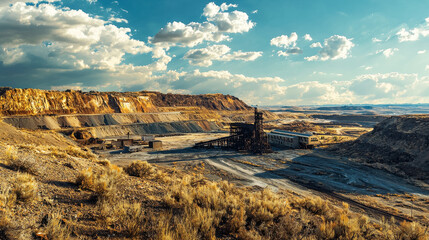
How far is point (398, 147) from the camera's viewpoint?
42.3m

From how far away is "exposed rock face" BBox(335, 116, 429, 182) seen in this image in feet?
113

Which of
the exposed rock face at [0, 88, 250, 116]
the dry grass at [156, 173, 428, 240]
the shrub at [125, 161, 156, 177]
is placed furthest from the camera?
the exposed rock face at [0, 88, 250, 116]

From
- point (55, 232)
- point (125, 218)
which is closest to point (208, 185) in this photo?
point (125, 218)

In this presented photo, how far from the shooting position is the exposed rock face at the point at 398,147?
3438 cm

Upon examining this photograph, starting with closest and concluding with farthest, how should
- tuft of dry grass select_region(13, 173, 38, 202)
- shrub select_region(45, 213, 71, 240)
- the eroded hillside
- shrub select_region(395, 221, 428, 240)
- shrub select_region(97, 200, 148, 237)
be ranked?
shrub select_region(45, 213, 71, 240)
the eroded hillside
shrub select_region(97, 200, 148, 237)
tuft of dry grass select_region(13, 173, 38, 202)
shrub select_region(395, 221, 428, 240)

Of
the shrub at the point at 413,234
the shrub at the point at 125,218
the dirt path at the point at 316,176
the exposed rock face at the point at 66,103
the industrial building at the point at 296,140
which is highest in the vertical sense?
the exposed rock face at the point at 66,103

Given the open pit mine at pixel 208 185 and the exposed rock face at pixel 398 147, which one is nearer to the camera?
the open pit mine at pixel 208 185

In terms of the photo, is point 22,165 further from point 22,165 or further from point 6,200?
point 6,200

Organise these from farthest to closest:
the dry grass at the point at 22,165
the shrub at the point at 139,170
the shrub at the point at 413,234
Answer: the shrub at the point at 139,170 < the dry grass at the point at 22,165 < the shrub at the point at 413,234

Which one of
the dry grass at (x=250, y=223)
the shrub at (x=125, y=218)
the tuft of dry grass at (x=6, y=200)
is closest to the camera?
the tuft of dry grass at (x=6, y=200)

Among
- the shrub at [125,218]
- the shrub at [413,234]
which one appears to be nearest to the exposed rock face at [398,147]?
the shrub at [413,234]

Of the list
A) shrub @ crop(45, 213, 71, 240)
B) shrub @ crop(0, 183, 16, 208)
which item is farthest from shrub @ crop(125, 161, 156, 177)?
shrub @ crop(45, 213, 71, 240)

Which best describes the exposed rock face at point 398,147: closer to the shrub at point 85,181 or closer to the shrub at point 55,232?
the shrub at point 85,181

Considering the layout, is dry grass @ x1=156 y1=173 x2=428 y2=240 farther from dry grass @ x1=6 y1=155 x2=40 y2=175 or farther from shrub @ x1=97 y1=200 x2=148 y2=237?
dry grass @ x1=6 y1=155 x2=40 y2=175
